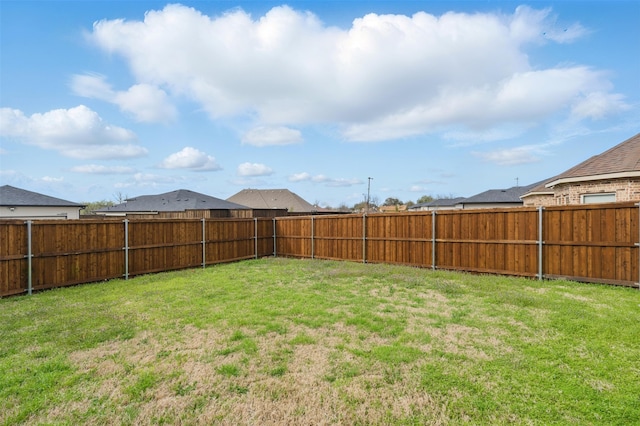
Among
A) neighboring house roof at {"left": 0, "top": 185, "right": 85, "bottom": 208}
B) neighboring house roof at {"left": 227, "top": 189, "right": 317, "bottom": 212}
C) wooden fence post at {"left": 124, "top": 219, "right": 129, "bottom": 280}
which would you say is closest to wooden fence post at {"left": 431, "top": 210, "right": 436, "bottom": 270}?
wooden fence post at {"left": 124, "top": 219, "right": 129, "bottom": 280}

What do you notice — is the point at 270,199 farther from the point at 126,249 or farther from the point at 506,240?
the point at 506,240

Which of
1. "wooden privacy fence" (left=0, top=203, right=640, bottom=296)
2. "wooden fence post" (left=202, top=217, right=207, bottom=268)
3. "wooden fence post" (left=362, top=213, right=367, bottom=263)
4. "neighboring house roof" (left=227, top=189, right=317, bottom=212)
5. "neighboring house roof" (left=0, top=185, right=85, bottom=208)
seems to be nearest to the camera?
"wooden privacy fence" (left=0, top=203, right=640, bottom=296)

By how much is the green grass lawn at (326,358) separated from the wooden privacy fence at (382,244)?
0.93m

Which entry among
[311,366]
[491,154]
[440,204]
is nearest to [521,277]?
[311,366]

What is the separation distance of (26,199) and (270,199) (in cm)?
2705

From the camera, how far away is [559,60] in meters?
10.4

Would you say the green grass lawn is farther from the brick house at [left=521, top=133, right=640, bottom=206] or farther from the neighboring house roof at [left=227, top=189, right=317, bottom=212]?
the neighboring house roof at [left=227, top=189, right=317, bottom=212]

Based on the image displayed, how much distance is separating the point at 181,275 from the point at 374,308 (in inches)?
253

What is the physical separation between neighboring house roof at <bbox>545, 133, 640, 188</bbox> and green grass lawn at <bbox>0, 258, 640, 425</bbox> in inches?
193

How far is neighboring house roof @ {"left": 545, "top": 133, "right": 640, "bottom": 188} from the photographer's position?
9.23 meters

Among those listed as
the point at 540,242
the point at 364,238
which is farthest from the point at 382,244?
the point at 540,242

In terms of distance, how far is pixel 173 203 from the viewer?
26.8 meters

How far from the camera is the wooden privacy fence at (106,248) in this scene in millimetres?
7168

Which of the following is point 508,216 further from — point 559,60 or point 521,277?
point 559,60
